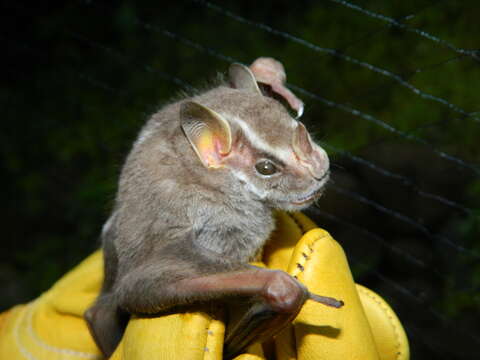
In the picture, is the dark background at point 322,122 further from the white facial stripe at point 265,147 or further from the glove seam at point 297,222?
the white facial stripe at point 265,147

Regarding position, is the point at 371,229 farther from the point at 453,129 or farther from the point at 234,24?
the point at 234,24

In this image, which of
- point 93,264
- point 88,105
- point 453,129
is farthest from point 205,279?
point 88,105

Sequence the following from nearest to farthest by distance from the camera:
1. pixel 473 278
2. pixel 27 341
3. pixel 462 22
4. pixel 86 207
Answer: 1. pixel 27 341
2. pixel 473 278
3. pixel 462 22
4. pixel 86 207

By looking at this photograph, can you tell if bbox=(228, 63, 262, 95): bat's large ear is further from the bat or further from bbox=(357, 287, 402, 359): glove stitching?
→ bbox=(357, 287, 402, 359): glove stitching

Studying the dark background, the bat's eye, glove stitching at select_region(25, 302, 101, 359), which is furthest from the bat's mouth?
glove stitching at select_region(25, 302, 101, 359)

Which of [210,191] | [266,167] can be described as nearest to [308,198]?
[266,167]
